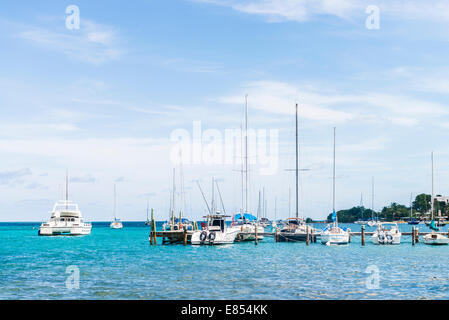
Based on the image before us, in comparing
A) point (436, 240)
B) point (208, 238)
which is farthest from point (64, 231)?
point (436, 240)

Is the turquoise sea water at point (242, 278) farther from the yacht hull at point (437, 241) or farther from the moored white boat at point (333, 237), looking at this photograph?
the yacht hull at point (437, 241)

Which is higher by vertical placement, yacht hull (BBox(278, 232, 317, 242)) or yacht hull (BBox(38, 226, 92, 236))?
yacht hull (BBox(278, 232, 317, 242))

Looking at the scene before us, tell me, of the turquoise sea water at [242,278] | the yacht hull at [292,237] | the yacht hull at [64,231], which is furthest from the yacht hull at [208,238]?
the yacht hull at [64,231]

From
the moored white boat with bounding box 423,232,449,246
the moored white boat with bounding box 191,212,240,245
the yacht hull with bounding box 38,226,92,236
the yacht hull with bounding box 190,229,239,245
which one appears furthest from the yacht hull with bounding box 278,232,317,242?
the yacht hull with bounding box 38,226,92,236

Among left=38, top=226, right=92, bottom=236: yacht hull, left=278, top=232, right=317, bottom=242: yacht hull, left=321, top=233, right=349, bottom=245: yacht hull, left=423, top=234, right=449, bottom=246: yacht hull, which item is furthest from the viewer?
left=38, top=226, right=92, bottom=236: yacht hull

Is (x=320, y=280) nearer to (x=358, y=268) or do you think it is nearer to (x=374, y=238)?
(x=358, y=268)

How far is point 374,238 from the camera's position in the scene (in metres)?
68.8

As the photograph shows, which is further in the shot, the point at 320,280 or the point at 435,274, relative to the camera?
the point at 435,274

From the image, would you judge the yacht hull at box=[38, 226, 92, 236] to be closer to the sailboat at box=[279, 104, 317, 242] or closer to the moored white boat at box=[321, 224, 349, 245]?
the sailboat at box=[279, 104, 317, 242]
